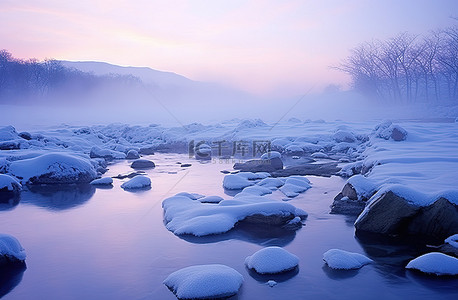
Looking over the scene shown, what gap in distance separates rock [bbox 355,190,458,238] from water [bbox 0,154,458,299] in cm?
37

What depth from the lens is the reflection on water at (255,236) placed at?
7.38 meters

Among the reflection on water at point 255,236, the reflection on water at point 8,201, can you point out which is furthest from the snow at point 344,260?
the reflection on water at point 8,201

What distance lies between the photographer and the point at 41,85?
204 feet

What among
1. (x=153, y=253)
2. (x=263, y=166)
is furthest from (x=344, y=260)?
(x=263, y=166)

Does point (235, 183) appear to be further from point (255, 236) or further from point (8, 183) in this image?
point (8, 183)

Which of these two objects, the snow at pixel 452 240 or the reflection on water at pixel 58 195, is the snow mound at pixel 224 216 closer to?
the snow at pixel 452 240

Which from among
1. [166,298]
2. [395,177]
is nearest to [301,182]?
[395,177]

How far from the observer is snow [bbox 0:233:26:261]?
6.34m

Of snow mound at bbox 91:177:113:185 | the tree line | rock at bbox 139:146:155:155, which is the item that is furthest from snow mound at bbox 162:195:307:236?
the tree line

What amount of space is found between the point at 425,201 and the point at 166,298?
17.0 ft

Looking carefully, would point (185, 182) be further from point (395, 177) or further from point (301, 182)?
point (395, 177)

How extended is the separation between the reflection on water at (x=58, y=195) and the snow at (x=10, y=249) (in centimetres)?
396

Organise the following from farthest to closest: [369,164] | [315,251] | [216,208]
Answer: [369,164]
[216,208]
[315,251]

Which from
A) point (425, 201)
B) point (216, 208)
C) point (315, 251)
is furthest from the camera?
point (216, 208)
